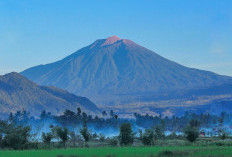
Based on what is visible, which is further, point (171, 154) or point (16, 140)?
point (16, 140)

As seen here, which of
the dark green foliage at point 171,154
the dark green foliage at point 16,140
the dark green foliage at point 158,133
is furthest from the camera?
the dark green foliage at point 158,133

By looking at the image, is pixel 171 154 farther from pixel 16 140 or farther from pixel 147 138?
pixel 16 140

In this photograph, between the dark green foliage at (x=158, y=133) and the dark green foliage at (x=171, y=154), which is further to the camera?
the dark green foliage at (x=158, y=133)

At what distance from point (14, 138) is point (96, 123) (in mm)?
96130

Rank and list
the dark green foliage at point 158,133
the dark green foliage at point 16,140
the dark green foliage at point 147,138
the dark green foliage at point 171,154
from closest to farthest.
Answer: the dark green foliage at point 171,154, the dark green foliage at point 16,140, the dark green foliage at point 147,138, the dark green foliage at point 158,133

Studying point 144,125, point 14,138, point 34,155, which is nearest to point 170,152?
point 34,155

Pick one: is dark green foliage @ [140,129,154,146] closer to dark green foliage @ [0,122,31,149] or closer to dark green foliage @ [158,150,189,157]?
dark green foliage @ [0,122,31,149]

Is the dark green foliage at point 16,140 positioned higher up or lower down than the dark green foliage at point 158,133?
lower down

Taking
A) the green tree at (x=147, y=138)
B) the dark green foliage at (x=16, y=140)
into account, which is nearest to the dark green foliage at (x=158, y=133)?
the green tree at (x=147, y=138)

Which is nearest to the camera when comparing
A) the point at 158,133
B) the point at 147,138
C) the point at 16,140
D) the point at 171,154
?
the point at 171,154

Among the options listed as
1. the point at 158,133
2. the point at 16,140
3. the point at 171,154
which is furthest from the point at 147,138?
the point at 171,154

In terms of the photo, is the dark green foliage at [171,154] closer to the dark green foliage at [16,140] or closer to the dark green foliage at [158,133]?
the dark green foliage at [16,140]

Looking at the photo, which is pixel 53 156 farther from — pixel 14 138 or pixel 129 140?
pixel 129 140

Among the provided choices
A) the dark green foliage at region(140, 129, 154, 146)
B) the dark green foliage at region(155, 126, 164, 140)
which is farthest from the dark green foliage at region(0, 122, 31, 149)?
the dark green foliage at region(155, 126, 164, 140)
